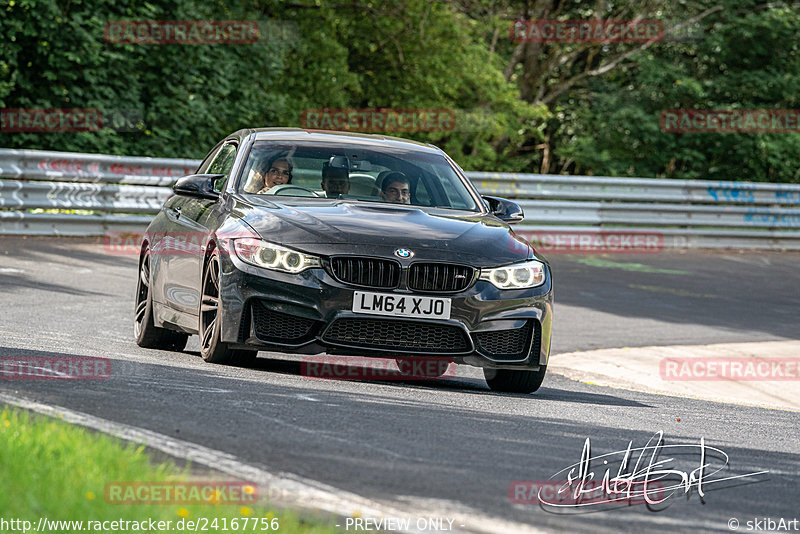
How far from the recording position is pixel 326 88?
29.3 m

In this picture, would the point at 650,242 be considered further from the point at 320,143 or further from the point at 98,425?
the point at 98,425

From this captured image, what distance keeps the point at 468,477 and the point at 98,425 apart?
5.19ft

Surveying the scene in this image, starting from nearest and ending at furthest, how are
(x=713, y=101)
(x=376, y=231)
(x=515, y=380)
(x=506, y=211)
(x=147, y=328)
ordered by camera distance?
(x=376, y=231) → (x=515, y=380) → (x=506, y=211) → (x=147, y=328) → (x=713, y=101)

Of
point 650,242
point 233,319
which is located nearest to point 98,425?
point 233,319

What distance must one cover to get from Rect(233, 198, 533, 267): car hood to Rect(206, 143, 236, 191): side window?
757mm
